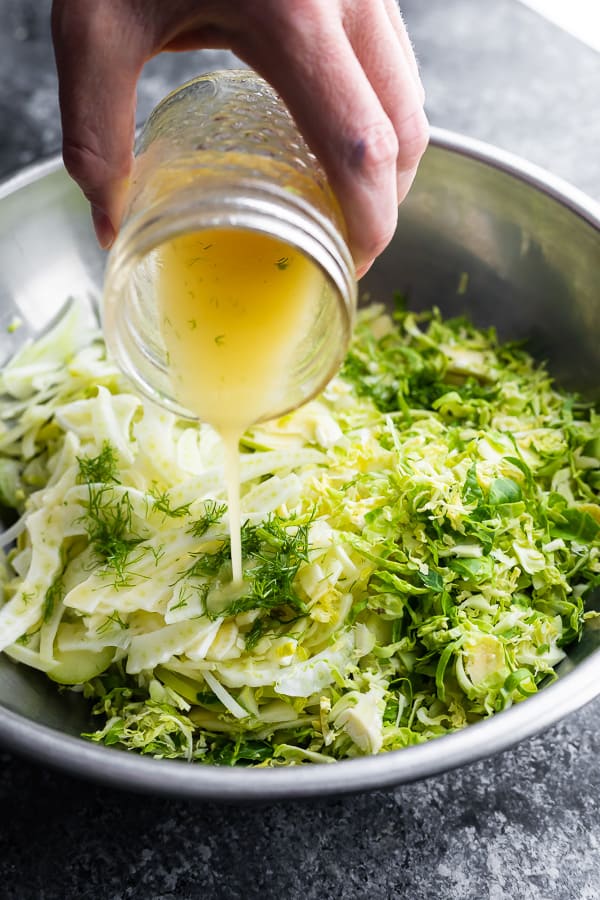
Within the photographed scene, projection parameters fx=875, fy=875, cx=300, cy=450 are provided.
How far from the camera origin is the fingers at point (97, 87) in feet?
5.03

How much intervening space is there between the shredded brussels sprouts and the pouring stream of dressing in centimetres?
39

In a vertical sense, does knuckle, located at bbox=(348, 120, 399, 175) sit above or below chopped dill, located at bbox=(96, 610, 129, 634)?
above

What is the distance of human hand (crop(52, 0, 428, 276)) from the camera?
1.40 m

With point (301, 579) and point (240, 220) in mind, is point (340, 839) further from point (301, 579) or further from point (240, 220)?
point (240, 220)

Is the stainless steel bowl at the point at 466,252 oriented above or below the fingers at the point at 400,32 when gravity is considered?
below

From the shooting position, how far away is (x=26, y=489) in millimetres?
2555

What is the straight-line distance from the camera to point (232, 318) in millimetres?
1697

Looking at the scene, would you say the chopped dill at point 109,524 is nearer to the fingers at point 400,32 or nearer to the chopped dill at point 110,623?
the chopped dill at point 110,623

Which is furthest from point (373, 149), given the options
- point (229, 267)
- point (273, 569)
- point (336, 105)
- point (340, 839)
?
point (340, 839)

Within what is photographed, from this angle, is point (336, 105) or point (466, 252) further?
point (466, 252)

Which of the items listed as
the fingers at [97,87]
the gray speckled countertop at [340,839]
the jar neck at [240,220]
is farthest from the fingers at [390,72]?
the gray speckled countertop at [340,839]

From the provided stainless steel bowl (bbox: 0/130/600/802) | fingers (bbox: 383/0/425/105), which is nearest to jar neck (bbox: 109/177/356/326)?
fingers (bbox: 383/0/425/105)

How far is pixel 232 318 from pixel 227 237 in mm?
162

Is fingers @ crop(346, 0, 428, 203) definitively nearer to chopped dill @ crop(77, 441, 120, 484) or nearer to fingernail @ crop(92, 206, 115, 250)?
fingernail @ crop(92, 206, 115, 250)
